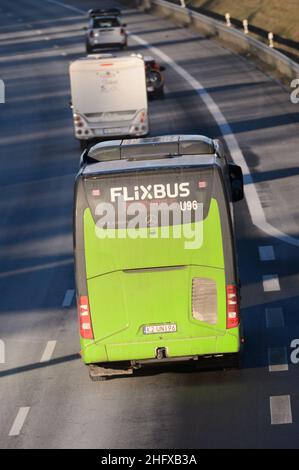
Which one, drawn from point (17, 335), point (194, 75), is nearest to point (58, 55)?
point (194, 75)

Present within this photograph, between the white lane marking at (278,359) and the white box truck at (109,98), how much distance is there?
23.0 metres

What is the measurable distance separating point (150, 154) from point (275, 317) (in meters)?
4.53

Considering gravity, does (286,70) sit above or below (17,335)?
below

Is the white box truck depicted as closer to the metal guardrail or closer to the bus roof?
the metal guardrail

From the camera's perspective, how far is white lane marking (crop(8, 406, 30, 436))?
61.3 feet

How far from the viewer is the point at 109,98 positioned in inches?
1727

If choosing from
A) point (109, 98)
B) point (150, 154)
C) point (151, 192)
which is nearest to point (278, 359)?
Answer: point (151, 192)

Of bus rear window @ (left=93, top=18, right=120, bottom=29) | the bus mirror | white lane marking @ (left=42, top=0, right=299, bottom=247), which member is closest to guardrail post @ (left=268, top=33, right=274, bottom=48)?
white lane marking @ (left=42, top=0, right=299, bottom=247)

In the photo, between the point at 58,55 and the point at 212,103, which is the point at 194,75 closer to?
the point at 212,103

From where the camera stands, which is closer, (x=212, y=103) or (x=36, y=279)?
(x=36, y=279)

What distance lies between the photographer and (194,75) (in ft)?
198

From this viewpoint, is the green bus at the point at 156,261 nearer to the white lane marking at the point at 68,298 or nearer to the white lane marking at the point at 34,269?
the white lane marking at the point at 68,298

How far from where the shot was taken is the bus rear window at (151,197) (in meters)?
19.5

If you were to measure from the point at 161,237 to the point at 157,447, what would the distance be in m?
3.57
